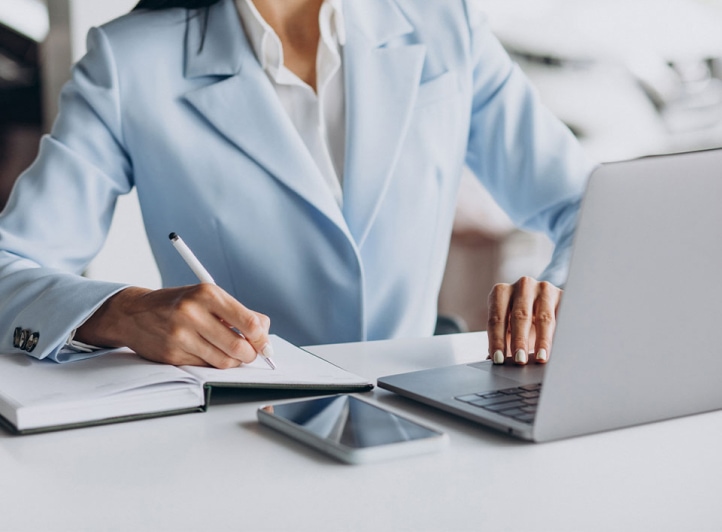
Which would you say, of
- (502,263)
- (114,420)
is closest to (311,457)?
(114,420)

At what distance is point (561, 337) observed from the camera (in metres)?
0.71

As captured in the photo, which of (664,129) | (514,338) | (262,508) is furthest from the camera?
(664,129)

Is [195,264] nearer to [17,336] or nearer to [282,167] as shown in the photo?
[17,336]

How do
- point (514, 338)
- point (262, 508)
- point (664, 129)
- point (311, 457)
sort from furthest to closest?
point (664, 129) → point (514, 338) → point (311, 457) → point (262, 508)

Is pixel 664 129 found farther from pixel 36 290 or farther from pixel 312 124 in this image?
pixel 36 290

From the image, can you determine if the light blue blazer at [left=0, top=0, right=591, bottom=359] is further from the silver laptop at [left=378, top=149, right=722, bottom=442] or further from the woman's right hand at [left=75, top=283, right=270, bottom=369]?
the silver laptop at [left=378, top=149, right=722, bottom=442]

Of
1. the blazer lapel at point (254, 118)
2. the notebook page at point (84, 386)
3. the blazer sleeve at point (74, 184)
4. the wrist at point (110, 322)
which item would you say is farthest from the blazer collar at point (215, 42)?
the notebook page at point (84, 386)

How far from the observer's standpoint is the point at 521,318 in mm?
1062

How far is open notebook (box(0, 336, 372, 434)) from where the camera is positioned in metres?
0.82

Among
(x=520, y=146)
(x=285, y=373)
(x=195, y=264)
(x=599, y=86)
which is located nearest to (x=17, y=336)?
A: (x=195, y=264)

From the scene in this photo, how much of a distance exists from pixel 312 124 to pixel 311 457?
2.95 feet

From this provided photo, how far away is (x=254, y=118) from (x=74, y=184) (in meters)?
0.31

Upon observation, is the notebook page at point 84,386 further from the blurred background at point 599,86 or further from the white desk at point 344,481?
the blurred background at point 599,86

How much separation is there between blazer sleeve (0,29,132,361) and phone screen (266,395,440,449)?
0.50 meters
